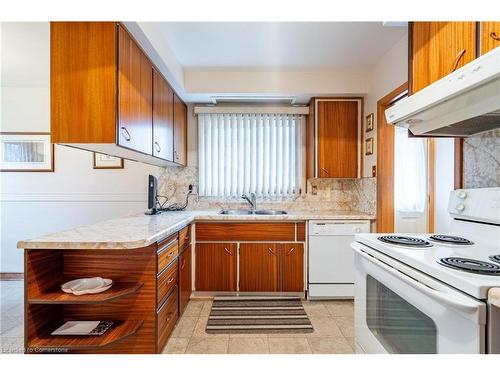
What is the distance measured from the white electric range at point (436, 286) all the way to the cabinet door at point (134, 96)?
63.7 inches

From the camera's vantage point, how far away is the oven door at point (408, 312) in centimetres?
73

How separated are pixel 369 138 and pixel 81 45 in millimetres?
2657

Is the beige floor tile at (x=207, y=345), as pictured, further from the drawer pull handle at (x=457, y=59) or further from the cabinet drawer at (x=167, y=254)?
the drawer pull handle at (x=457, y=59)

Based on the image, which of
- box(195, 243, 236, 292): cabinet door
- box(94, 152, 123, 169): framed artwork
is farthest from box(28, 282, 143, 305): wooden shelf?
box(94, 152, 123, 169): framed artwork

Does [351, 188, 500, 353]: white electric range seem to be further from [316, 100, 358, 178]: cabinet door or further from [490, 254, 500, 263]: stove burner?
[316, 100, 358, 178]: cabinet door

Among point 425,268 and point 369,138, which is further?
point 369,138

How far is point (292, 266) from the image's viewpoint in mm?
2768

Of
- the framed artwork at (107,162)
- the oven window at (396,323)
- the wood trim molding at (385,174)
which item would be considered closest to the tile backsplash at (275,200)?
the framed artwork at (107,162)
